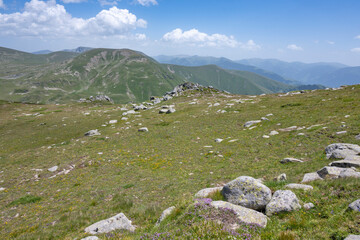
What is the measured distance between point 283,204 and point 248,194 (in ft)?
5.35

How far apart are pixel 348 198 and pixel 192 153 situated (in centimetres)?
1651

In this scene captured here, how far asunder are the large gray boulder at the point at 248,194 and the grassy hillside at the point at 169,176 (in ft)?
3.68

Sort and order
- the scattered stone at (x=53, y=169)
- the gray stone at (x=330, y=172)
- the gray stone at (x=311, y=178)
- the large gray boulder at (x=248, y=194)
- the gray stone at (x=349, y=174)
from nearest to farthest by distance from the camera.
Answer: the large gray boulder at (x=248, y=194) < the gray stone at (x=349, y=174) < the gray stone at (x=330, y=172) < the gray stone at (x=311, y=178) < the scattered stone at (x=53, y=169)

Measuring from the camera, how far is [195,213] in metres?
7.70

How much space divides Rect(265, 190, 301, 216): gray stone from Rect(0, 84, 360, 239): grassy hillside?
0.85 feet

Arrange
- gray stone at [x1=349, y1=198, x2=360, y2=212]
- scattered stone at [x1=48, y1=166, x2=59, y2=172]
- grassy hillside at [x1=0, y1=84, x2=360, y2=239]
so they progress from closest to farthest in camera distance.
Answer: gray stone at [x1=349, y1=198, x2=360, y2=212] < grassy hillside at [x1=0, y1=84, x2=360, y2=239] < scattered stone at [x1=48, y1=166, x2=59, y2=172]

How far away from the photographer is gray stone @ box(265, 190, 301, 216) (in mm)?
8051

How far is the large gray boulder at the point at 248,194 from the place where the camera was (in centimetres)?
889

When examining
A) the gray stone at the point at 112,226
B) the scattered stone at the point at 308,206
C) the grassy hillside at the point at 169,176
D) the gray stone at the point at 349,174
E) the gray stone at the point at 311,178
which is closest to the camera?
the grassy hillside at the point at 169,176

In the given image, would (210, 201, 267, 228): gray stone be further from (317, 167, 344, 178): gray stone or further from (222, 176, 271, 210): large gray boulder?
(317, 167, 344, 178): gray stone

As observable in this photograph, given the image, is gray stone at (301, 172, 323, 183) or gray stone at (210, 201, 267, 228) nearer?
gray stone at (210, 201, 267, 228)

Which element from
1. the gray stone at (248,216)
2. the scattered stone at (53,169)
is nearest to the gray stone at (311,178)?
the gray stone at (248,216)

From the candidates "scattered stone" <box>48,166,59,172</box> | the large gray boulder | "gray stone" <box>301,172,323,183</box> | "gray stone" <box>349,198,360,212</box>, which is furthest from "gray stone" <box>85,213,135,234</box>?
"scattered stone" <box>48,166,59,172</box>

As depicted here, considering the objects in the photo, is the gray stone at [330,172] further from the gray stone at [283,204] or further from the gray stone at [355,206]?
the gray stone at [283,204]
